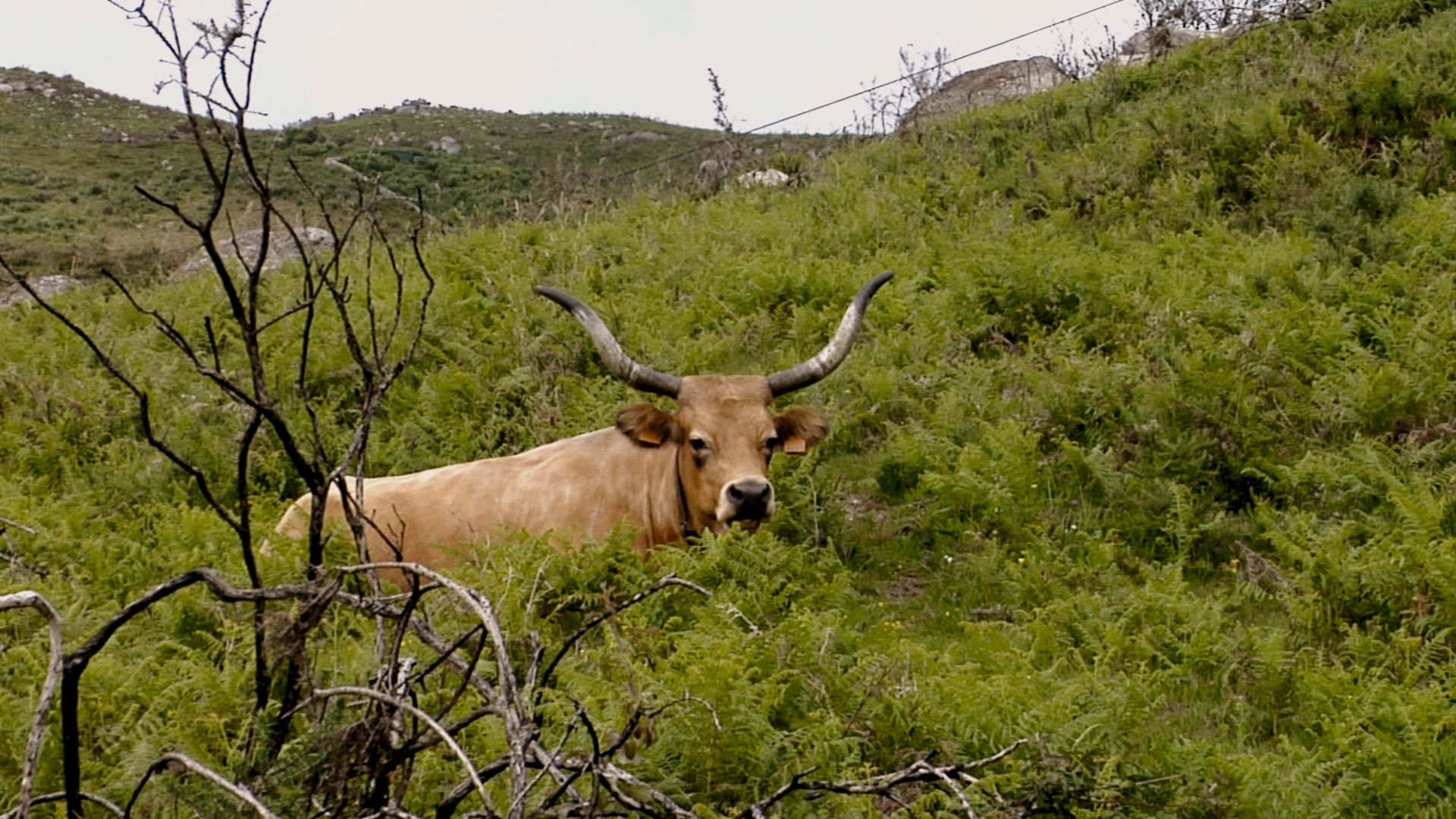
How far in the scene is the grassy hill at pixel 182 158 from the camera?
119ft

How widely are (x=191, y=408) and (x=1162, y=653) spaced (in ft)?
23.6

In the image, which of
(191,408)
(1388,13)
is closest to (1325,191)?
(1388,13)

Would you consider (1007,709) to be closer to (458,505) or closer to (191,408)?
(458,505)

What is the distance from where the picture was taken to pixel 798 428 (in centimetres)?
770

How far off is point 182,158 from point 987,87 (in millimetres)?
46997

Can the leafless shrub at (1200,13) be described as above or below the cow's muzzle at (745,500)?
above

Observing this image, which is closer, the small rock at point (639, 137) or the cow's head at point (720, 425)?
the cow's head at point (720, 425)

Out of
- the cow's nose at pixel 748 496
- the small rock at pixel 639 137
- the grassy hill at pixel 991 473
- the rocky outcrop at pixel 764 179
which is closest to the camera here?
the grassy hill at pixel 991 473

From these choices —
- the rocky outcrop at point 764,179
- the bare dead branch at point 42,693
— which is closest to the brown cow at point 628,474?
the bare dead branch at point 42,693

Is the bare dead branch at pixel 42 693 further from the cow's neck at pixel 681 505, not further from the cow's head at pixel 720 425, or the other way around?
the cow's neck at pixel 681 505

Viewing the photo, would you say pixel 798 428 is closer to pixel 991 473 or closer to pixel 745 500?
pixel 745 500

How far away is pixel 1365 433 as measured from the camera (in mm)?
7645

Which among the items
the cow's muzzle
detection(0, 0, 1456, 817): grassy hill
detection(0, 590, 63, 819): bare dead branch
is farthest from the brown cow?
detection(0, 590, 63, 819): bare dead branch

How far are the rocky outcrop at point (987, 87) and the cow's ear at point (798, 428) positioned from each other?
10.5 m
